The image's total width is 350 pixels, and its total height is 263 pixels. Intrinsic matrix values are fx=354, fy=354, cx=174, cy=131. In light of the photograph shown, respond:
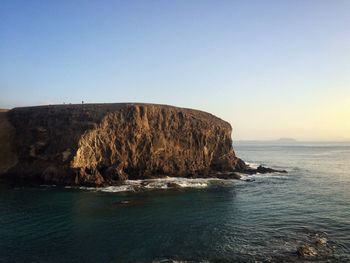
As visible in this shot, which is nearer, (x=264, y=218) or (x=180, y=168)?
(x=264, y=218)

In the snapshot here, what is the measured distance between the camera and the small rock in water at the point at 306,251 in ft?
81.6

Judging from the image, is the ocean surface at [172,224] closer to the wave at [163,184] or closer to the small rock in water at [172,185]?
the wave at [163,184]

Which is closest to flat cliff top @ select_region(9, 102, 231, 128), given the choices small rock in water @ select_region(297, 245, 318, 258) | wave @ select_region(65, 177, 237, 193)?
wave @ select_region(65, 177, 237, 193)

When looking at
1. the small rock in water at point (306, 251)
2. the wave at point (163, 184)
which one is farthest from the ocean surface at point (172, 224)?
the wave at point (163, 184)

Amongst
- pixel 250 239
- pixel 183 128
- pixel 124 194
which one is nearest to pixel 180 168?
pixel 183 128

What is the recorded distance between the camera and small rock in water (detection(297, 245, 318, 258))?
2487 centimetres

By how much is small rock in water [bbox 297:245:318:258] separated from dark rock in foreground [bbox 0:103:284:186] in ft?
121

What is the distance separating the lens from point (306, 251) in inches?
997

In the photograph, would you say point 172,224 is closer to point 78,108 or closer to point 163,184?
point 163,184

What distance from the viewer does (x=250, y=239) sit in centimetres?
2923

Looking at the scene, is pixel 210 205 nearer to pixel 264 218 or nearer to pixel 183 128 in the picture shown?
pixel 264 218

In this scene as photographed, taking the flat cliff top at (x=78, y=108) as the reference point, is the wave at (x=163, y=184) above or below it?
below

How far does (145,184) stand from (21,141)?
2353 cm

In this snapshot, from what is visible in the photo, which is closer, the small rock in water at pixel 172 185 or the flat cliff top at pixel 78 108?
the small rock in water at pixel 172 185
